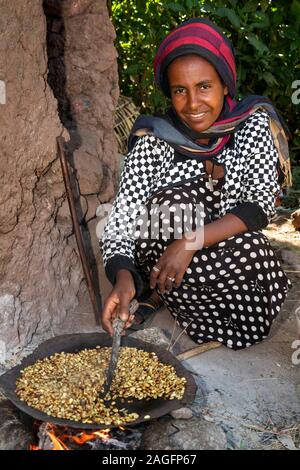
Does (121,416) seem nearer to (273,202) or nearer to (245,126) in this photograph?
(273,202)

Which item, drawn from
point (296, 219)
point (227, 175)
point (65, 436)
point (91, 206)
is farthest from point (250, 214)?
point (296, 219)

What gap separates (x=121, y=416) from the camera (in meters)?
2.02

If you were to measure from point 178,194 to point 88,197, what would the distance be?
0.74m

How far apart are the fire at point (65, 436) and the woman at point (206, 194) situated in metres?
0.74

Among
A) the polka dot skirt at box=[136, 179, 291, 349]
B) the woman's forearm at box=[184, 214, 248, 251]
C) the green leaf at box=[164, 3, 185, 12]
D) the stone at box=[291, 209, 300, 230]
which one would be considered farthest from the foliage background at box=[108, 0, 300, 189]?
the woman's forearm at box=[184, 214, 248, 251]

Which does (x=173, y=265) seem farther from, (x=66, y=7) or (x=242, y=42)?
(x=242, y=42)

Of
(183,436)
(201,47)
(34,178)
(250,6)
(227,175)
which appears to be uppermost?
(250,6)

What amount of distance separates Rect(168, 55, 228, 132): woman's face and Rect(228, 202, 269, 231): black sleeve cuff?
0.40m

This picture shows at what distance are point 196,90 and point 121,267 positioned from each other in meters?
0.81

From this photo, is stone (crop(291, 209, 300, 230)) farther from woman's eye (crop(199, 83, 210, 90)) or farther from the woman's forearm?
woman's eye (crop(199, 83, 210, 90))

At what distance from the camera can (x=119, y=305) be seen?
225 centimetres

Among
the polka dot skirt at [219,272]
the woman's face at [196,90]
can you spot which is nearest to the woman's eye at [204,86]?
the woman's face at [196,90]

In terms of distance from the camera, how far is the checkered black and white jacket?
264 cm

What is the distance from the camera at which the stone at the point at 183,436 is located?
1.98 m
